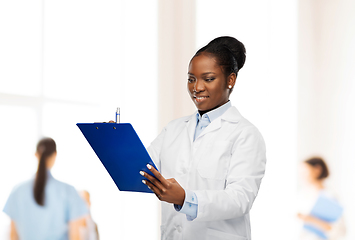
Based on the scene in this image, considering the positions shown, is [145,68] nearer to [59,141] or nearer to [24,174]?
[59,141]

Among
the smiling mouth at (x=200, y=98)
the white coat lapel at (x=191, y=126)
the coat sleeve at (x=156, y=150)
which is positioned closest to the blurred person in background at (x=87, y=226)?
the coat sleeve at (x=156, y=150)

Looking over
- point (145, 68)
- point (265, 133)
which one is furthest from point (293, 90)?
point (145, 68)

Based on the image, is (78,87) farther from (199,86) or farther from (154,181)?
(154,181)

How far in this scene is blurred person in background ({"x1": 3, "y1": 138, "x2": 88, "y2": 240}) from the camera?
1.37 meters

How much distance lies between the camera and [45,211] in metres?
1.44

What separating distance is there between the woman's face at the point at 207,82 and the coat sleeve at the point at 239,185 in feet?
0.53

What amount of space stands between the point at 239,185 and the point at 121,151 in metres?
0.35

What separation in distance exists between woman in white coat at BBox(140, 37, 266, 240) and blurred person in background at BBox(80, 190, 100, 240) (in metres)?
0.52

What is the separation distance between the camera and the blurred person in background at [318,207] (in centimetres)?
216

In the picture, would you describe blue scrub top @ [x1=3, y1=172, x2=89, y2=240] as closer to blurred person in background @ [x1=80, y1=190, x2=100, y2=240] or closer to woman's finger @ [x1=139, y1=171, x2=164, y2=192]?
blurred person in background @ [x1=80, y1=190, x2=100, y2=240]

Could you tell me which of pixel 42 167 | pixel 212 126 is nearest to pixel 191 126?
pixel 212 126

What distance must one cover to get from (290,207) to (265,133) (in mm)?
476

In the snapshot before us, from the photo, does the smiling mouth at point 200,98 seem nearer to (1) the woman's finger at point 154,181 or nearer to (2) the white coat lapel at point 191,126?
(2) the white coat lapel at point 191,126

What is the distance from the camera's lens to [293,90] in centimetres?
226
